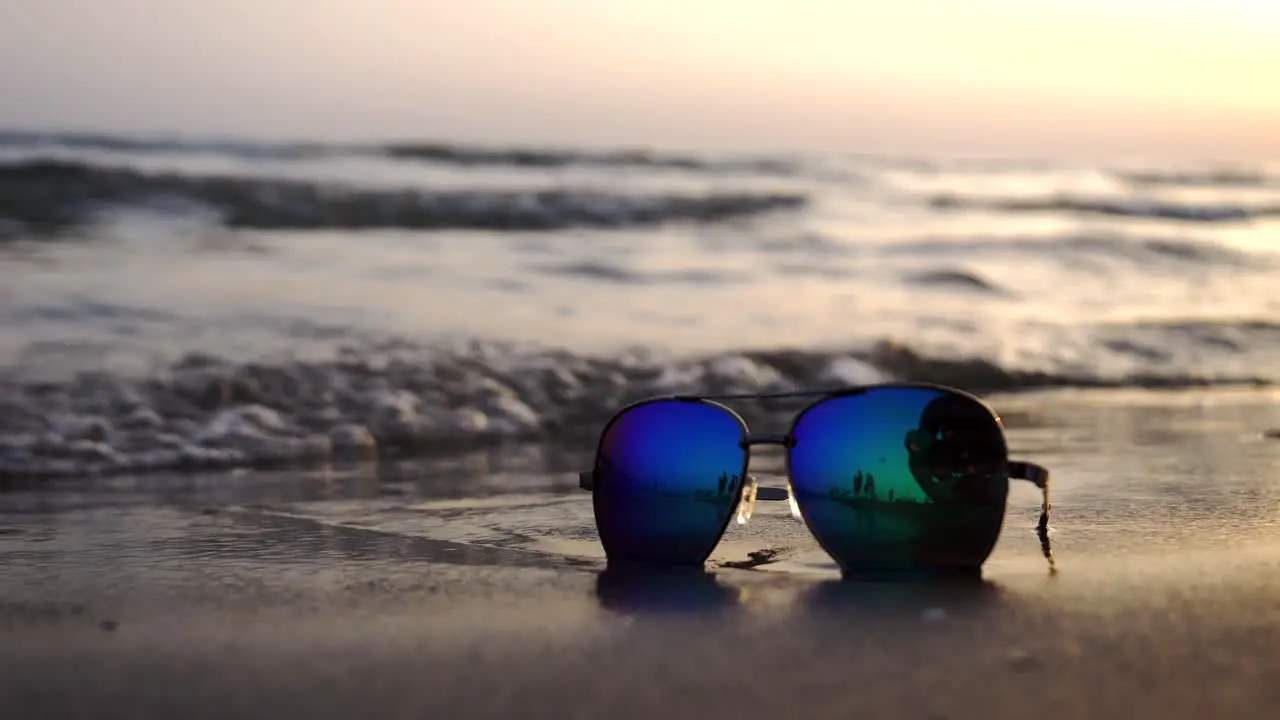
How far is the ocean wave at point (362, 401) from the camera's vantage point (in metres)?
4.08

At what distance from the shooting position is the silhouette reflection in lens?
2074 millimetres

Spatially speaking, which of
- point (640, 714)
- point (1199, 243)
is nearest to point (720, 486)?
point (640, 714)

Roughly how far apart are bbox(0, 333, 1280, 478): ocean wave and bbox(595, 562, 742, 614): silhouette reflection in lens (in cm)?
199

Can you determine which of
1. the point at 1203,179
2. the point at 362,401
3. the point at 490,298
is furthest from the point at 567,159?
the point at 362,401

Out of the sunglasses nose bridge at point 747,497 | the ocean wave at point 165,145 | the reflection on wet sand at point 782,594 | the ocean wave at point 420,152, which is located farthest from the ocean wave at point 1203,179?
the reflection on wet sand at point 782,594

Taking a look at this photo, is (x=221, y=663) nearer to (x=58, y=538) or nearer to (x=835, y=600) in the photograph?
(x=835, y=600)

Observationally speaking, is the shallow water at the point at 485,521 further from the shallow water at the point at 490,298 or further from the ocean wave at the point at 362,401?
the shallow water at the point at 490,298

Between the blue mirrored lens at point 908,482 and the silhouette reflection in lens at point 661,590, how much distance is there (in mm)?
203

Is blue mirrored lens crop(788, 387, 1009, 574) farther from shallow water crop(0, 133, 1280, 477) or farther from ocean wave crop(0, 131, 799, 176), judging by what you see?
ocean wave crop(0, 131, 799, 176)

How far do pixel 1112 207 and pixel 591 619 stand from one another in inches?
612

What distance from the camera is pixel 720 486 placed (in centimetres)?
234

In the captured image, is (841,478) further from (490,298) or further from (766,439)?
(490,298)

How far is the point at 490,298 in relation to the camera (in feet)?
22.9

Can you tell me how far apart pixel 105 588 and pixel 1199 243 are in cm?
1058
